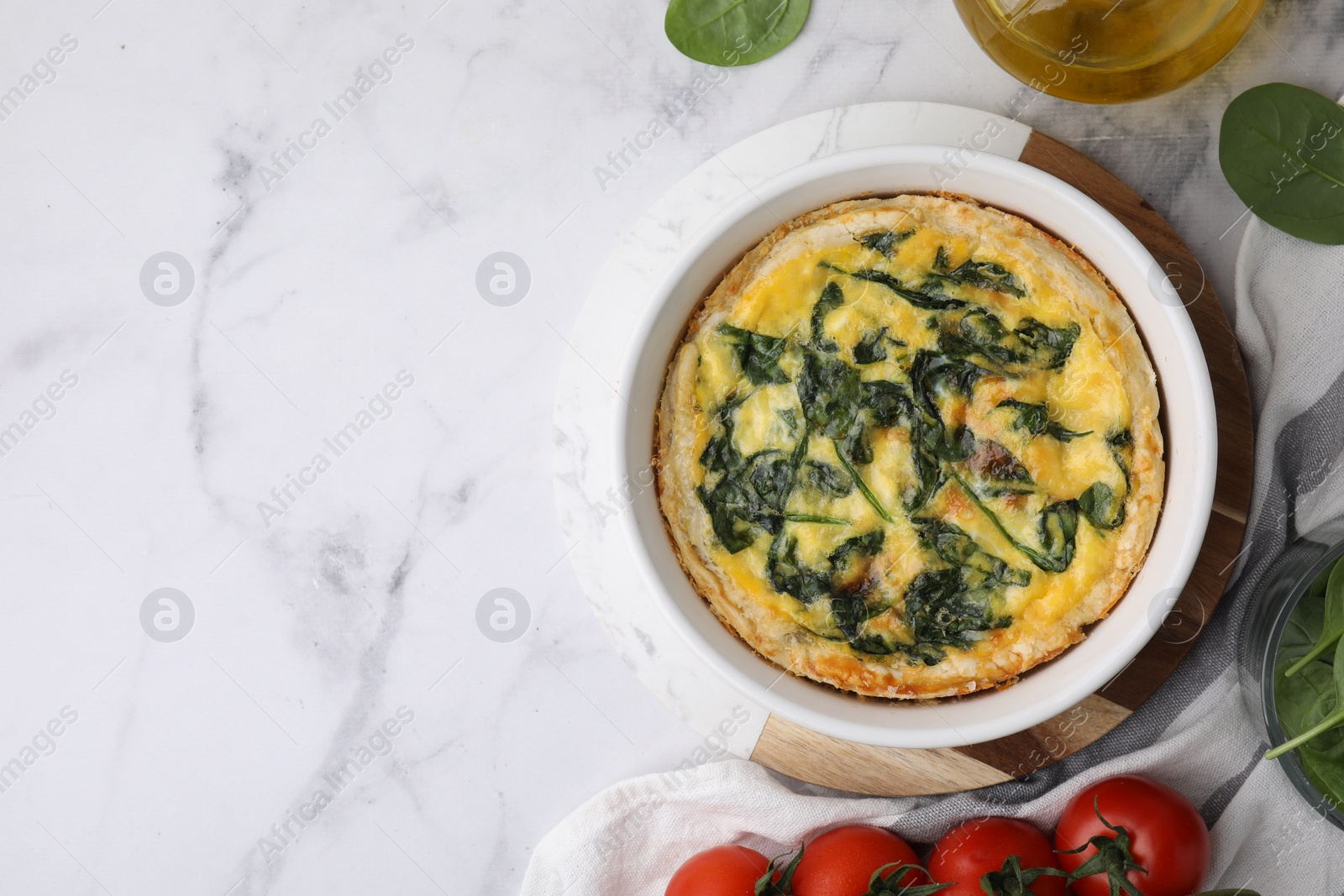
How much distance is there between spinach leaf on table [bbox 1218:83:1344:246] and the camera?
287cm

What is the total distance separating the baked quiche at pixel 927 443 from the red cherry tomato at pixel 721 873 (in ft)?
2.63

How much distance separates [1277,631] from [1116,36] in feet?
5.87

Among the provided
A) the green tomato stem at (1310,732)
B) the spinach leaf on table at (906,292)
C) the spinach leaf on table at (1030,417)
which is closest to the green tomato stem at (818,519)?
the spinach leaf on table at (1030,417)

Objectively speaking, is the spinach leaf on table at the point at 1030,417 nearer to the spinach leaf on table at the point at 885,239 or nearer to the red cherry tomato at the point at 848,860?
the spinach leaf on table at the point at 885,239

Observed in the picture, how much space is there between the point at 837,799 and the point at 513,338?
188 centimetres

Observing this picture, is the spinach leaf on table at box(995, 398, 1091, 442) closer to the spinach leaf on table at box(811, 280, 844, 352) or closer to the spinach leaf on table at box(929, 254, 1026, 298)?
the spinach leaf on table at box(929, 254, 1026, 298)

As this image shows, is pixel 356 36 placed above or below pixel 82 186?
below

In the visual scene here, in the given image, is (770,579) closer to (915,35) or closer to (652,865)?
(652,865)

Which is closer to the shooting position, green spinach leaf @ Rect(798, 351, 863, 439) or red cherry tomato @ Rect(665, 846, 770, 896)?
green spinach leaf @ Rect(798, 351, 863, 439)

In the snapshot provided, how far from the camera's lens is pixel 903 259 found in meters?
2.72

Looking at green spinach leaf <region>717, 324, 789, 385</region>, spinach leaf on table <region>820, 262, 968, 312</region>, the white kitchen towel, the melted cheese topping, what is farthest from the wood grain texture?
green spinach leaf <region>717, 324, 789, 385</region>

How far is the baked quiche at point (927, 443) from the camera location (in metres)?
2.66

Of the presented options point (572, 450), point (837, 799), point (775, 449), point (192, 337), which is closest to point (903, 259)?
point (775, 449)

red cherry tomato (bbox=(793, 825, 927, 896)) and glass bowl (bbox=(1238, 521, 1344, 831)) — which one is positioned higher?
red cherry tomato (bbox=(793, 825, 927, 896))
